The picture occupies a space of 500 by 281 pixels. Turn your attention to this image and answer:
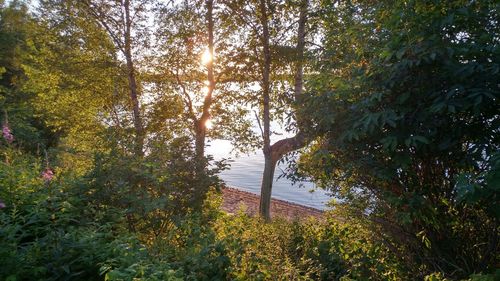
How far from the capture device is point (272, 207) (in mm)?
13227

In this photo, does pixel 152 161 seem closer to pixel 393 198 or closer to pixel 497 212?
Result: pixel 393 198

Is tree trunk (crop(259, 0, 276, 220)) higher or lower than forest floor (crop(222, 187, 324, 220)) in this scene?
higher

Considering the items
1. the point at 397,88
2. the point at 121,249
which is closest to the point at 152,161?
the point at 121,249

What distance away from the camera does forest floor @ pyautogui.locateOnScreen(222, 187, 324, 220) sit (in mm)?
11508

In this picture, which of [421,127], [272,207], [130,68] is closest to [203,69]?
[130,68]

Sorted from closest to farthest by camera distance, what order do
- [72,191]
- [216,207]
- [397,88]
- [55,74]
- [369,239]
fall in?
[397,88] → [72,191] → [369,239] → [216,207] → [55,74]

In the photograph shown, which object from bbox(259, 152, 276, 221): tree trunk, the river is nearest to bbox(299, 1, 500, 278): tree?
bbox(259, 152, 276, 221): tree trunk

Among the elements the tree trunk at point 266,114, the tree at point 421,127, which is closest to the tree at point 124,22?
the tree trunk at point 266,114

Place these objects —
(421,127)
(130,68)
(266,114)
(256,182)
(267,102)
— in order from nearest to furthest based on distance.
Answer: (421,127)
(266,114)
(267,102)
(130,68)
(256,182)

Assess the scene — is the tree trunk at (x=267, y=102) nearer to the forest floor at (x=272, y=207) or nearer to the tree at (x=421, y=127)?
the forest floor at (x=272, y=207)

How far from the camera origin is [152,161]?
5227 mm

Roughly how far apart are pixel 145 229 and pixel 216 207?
1.44 metres

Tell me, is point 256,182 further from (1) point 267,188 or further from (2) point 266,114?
(2) point 266,114

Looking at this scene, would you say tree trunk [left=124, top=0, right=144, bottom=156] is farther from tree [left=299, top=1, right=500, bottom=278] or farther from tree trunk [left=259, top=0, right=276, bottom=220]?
tree [left=299, top=1, right=500, bottom=278]
